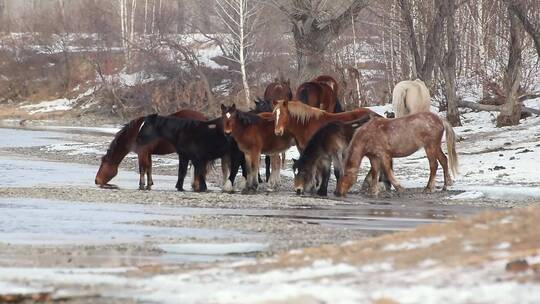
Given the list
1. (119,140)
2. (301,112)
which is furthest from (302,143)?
(119,140)

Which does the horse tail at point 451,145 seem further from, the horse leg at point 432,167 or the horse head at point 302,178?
the horse head at point 302,178

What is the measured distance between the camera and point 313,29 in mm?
39000

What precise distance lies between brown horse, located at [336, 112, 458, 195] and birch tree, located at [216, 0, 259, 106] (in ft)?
88.1

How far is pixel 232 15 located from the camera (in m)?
55.8

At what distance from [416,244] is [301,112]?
41.8 feet

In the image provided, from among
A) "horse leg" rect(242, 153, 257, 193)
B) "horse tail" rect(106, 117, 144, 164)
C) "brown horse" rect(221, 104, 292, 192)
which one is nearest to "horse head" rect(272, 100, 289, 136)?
"brown horse" rect(221, 104, 292, 192)

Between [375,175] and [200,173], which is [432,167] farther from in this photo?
[200,173]

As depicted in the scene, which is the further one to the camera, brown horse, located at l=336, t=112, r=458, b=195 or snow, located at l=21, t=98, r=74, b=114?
snow, located at l=21, t=98, r=74, b=114

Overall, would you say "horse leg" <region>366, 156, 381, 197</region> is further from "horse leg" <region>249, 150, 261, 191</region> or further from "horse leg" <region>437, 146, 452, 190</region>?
"horse leg" <region>249, 150, 261, 191</region>

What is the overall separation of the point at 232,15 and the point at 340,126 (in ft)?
116

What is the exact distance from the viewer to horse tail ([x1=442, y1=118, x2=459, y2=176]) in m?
21.5

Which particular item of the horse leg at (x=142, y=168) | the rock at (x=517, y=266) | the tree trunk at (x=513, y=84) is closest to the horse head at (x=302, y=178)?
the horse leg at (x=142, y=168)

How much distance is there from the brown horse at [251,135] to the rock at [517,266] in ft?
44.9

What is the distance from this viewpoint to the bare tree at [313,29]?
3859 centimetres
